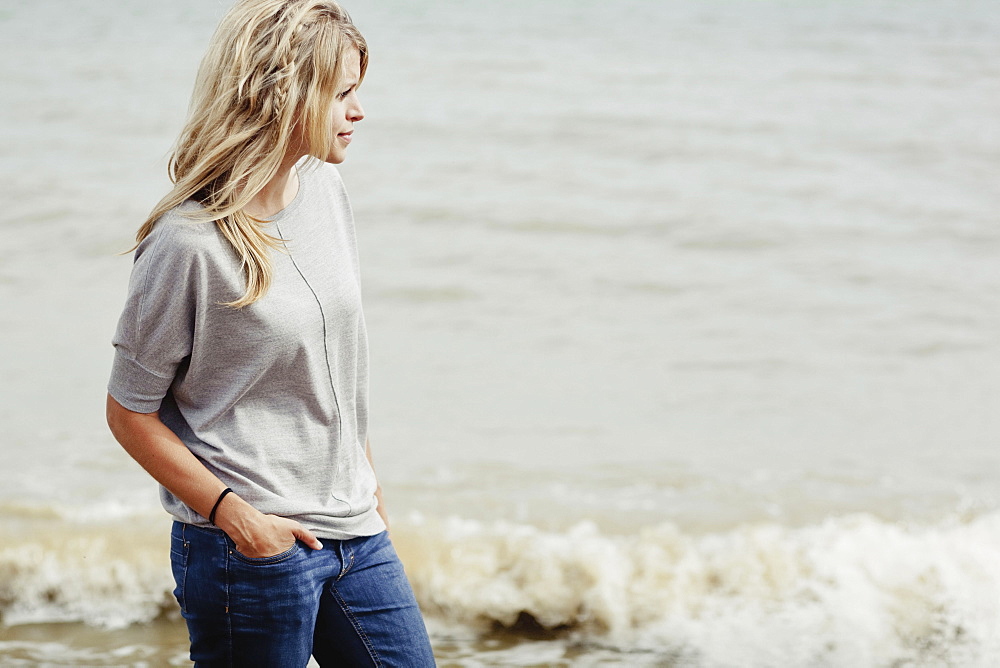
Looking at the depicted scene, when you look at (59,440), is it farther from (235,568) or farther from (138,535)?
(235,568)

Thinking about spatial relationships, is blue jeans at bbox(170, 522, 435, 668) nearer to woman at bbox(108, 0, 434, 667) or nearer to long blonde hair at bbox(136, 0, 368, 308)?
woman at bbox(108, 0, 434, 667)

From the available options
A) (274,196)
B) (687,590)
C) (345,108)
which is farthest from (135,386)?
(687,590)

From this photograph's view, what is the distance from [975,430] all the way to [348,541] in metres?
4.24

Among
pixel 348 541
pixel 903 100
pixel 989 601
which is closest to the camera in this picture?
pixel 348 541

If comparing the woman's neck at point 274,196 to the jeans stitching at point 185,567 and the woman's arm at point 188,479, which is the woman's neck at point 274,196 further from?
the jeans stitching at point 185,567

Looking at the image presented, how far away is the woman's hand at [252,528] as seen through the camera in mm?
1823

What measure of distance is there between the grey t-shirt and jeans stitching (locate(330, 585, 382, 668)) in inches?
4.6

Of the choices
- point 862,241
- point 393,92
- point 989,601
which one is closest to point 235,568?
point 989,601

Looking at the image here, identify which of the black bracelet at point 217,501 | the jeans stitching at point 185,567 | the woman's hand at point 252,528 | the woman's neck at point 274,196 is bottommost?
the jeans stitching at point 185,567

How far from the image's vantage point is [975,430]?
5.32m

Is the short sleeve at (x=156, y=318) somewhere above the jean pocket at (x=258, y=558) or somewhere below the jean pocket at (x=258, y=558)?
above

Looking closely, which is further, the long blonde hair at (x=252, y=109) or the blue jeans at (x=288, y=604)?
the blue jeans at (x=288, y=604)

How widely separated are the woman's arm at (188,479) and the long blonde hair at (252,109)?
29 cm

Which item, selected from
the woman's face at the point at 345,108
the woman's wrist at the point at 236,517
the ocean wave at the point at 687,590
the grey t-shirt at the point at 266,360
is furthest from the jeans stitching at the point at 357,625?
the ocean wave at the point at 687,590
